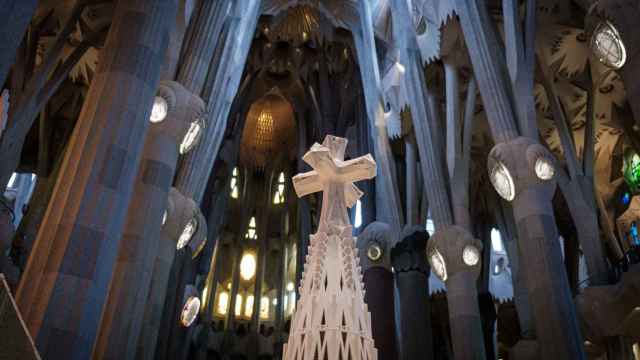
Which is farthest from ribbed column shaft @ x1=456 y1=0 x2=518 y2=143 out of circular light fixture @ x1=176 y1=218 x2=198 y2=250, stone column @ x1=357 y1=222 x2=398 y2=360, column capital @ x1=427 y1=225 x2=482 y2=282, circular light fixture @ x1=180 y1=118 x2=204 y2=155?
circular light fixture @ x1=176 y1=218 x2=198 y2=250

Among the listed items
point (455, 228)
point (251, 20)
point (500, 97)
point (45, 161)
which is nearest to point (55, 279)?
point (500, 97)

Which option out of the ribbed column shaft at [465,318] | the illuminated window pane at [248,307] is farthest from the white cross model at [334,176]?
the illuminated window pane at [248,307]

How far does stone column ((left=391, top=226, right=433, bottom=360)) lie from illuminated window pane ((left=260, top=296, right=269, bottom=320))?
12.4 meters

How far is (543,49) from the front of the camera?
16.3 meters

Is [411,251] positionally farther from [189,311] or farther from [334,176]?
[334,176]

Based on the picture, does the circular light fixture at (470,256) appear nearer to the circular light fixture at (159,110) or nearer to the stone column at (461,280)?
the stone column at (461,280)

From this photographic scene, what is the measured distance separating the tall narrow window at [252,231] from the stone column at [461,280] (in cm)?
1616

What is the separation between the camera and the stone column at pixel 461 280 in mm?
12164

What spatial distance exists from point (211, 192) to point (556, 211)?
45.9 feet

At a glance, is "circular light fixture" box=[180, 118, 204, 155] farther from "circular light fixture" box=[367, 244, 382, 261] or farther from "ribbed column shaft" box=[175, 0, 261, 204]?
"circular light fixture" box=[367, 244, 382, 261]

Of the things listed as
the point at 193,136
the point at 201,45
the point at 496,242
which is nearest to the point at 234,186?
the point at 496,242

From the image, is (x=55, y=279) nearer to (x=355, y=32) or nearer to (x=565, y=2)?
(x=565, y=2)

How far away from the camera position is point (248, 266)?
93.5 ft

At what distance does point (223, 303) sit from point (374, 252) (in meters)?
12.4
